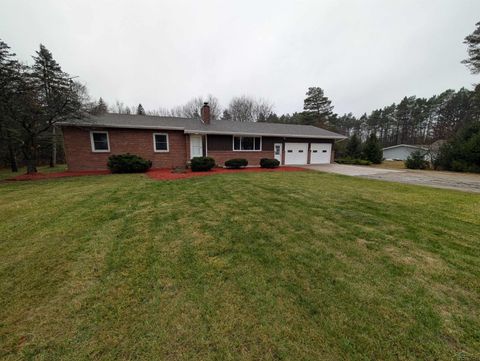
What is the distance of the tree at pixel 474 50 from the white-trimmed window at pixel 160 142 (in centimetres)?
2765

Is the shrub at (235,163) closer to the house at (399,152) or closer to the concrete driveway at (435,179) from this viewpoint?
the concrete driveway at (435,179)

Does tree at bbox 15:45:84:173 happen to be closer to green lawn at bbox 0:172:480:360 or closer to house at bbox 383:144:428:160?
green lawn at bbox 0:172:480:360

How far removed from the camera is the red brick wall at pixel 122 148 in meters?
12.0

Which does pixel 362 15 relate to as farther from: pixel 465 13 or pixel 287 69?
pixel 287 69

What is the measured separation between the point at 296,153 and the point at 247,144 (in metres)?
4.77

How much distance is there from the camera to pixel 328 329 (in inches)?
66.9

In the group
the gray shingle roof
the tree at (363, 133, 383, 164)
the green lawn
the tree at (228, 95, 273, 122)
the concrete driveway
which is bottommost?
the green lawn

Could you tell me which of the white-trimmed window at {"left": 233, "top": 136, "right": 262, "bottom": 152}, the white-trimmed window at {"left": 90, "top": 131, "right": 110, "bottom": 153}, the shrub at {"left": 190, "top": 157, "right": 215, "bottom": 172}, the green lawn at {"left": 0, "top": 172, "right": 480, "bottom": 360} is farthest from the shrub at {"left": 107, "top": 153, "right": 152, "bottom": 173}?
the green lawn at {"left": 0, "top": 172, "right": 480, "bottom": 360}

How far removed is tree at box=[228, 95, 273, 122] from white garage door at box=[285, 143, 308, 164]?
70.9 feet

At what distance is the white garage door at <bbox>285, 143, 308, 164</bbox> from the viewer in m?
17.2

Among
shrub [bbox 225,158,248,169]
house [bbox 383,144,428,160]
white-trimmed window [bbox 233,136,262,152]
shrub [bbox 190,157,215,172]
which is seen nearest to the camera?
shrub [bbox 190,157,215,172]

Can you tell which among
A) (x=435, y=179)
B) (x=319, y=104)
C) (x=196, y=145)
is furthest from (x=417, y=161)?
(x=319, y=104)

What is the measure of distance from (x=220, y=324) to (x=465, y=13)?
22955 mm

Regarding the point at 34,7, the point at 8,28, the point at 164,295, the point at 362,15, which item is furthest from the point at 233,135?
the point at 8,28
